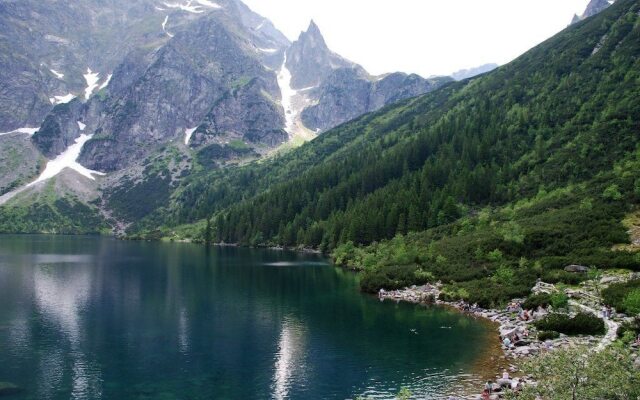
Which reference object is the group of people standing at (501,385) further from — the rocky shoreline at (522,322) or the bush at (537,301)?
the bush at (537,301)

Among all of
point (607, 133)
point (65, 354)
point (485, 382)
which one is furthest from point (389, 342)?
point (607, 133)

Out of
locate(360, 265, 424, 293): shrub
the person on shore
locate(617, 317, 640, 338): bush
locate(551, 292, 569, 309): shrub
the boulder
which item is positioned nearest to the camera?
the person on shore

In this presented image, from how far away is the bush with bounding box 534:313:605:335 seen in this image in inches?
1781

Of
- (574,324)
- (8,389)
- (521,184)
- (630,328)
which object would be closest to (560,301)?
(574,324)

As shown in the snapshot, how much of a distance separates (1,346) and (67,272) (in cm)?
6423

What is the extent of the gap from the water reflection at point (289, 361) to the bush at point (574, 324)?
26028 millimetres

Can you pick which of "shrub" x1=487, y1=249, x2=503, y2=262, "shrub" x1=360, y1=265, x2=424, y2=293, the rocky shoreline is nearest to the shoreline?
the rocky shoreline

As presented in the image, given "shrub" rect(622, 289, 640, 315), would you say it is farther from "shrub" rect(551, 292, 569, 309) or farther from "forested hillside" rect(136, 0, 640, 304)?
"forested hillside" rect(136, 0, 640, 304)

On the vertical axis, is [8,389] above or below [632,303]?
below

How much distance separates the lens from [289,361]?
45.7 metres

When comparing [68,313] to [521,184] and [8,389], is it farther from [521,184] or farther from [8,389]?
[521,184]

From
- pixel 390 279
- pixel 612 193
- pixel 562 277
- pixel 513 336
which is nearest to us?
pixel 513 336

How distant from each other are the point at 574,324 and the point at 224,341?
37535 millimetres

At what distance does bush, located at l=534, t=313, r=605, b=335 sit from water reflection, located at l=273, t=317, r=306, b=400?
26.0m
